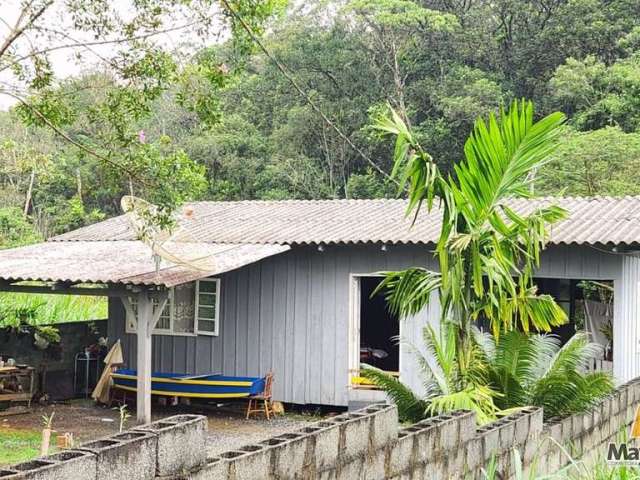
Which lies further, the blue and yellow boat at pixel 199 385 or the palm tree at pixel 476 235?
the blue and yellow boat at pixel 199 385

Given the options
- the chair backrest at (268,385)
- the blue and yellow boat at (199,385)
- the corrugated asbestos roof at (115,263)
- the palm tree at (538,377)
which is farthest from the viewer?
the chair backrest at (268,385)

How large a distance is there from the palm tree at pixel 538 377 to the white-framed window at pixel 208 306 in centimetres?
748

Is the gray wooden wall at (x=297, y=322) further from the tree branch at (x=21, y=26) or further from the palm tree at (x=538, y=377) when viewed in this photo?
the tree branch at (x=21, y=26)

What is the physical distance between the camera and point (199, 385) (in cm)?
1478

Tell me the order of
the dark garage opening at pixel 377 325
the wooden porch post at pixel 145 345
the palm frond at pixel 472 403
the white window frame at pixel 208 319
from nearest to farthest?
1. the palm frond at pixel 472 403
2. the wooden porch post at pixel 145 345
3. the white window frame at pixel 208 319
4. the dark garage opening at pixel 377 325

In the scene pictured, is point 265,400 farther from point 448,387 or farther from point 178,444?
point 178,444

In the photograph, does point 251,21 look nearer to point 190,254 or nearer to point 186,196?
point 186,196

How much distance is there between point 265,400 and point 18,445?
152 inches

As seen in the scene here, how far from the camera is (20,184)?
37406mm

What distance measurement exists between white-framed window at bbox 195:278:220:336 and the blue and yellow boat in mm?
938

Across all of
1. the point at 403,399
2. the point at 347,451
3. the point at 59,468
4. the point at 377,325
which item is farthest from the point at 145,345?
the point at 59,468

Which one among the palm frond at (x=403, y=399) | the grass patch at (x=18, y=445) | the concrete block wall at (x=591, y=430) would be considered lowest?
the grass patch at (x=18, y=445)

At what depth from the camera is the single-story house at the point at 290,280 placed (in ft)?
43.6

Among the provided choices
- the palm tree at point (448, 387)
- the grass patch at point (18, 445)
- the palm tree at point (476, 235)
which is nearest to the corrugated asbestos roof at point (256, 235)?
the grass patch at point (18, 445)
